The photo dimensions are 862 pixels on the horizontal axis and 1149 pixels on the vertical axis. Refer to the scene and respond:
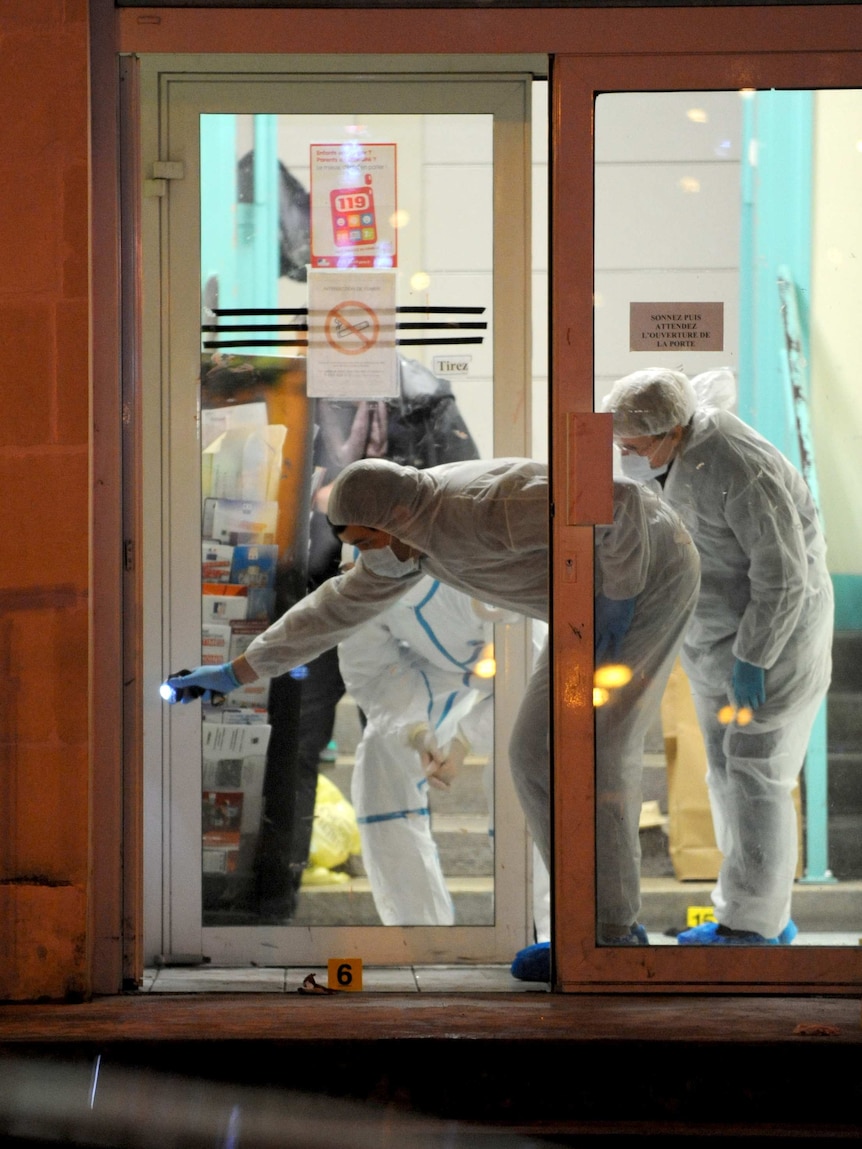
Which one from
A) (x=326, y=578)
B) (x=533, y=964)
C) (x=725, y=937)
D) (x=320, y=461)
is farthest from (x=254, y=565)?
(x=725, y=937)

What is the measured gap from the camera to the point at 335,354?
4.14m

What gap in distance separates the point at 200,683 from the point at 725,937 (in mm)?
1567

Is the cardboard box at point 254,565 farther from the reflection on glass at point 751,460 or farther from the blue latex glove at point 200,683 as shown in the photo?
the reflection on glass at point 751,460

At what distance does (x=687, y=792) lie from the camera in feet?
12.9

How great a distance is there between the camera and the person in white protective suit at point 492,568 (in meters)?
3.74

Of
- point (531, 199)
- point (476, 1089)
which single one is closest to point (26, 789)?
point (476, 1089)

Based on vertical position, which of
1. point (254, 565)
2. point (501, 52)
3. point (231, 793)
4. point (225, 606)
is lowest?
point (231, 793)

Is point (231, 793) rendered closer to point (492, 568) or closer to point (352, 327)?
point (492, 568)

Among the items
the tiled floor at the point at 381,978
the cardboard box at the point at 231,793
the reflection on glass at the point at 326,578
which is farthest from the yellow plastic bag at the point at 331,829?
the tiled floor at the point at 381,978

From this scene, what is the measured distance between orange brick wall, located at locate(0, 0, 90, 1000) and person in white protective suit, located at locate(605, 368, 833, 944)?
4.46 feet

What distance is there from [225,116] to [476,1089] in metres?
2.62

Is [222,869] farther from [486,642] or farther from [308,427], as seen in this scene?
[308,427]

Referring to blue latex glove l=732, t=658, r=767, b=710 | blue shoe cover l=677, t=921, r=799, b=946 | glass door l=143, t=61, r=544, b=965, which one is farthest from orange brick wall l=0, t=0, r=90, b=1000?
blue latex glove l=732, t=658, r=767, b=710

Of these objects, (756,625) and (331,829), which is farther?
(331,829)
